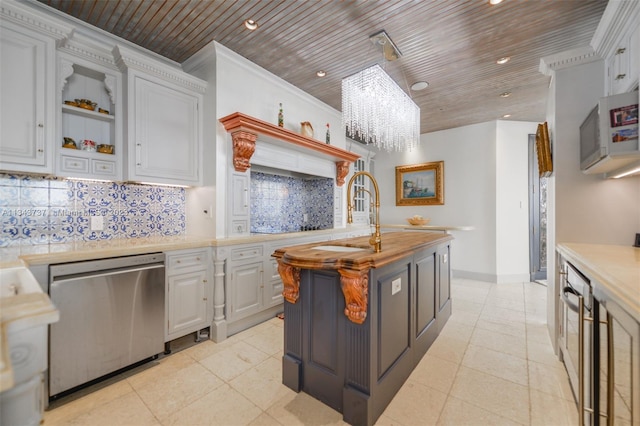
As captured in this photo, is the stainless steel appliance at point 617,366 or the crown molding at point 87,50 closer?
the stainless steel appliance at point 617,366

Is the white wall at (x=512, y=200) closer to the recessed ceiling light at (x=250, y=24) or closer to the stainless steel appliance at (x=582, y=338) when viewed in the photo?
the stainless steel appliance at (x=582, y=338)

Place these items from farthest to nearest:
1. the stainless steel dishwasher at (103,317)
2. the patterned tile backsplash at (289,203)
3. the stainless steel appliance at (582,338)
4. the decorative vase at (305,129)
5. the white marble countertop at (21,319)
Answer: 1. the patterned tile backsplash at (289,203)
2. the decorative vase at (305,129)
3. the stainless steel dishwasher at (103,317)
4. the stainless steel appliance at (582,338)
5. the white marble countertop at (21,319)

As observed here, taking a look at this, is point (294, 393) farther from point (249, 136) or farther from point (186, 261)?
point (249, 136)

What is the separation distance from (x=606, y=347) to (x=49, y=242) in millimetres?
3567

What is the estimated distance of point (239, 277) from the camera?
108 inches

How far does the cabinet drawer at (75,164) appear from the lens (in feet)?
7.02

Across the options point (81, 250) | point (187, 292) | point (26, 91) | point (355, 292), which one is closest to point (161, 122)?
point (26, 91)

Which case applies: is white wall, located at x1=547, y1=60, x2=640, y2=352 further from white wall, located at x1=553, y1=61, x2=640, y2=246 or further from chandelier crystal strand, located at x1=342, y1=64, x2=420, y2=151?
chandelier crystal strand, located at x1=342, y1=64, x2=420, y2=151

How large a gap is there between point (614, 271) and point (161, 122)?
332cm

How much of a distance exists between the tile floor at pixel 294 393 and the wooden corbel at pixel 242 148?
68.3 inches

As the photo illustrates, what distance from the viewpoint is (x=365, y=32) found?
2.42m

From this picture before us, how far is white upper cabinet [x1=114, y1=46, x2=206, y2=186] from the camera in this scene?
238cm

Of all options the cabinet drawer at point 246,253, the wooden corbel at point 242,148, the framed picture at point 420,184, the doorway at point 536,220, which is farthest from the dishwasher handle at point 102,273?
the doorway at point 536,220

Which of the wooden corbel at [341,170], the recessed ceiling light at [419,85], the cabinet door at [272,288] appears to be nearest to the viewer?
the cabinet door at [272,288]
